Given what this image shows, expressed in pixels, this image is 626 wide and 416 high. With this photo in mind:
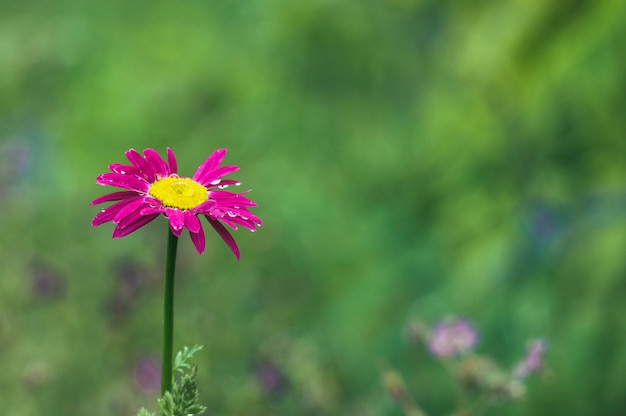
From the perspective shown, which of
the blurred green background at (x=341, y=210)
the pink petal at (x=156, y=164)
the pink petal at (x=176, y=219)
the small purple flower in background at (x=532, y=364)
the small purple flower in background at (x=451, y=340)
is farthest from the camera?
the blurred green background at (x=341, y=210)

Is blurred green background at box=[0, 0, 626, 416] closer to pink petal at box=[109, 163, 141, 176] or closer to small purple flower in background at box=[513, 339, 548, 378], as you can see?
small purple flower in background at box=[513, 339, 548, 378]

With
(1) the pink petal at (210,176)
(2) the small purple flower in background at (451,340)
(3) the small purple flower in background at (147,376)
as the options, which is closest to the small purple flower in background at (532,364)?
(2) the small purple flower in background at (451,340)

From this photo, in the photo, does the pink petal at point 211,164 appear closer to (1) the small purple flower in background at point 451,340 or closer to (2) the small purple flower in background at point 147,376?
(1) the small purple flower in background at point 451,340

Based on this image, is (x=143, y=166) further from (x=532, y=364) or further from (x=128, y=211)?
(x=532, y=364)

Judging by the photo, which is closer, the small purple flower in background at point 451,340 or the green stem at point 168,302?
the green stem at point 168,302

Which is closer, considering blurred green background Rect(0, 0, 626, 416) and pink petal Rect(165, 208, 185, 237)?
pink petal Rect(165, 208, 185, 237)

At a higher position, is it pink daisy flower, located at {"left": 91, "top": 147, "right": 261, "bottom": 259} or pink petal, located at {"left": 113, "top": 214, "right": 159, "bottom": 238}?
pink daisy flower, located at {"left": 91, "top": 147, "right": 261, "bottom": 259}

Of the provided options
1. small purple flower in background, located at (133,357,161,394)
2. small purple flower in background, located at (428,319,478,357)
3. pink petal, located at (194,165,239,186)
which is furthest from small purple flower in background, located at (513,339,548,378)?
small purple flower in background, located at (133,357,161,394)

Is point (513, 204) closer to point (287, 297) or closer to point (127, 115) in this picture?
point (287, 297)
